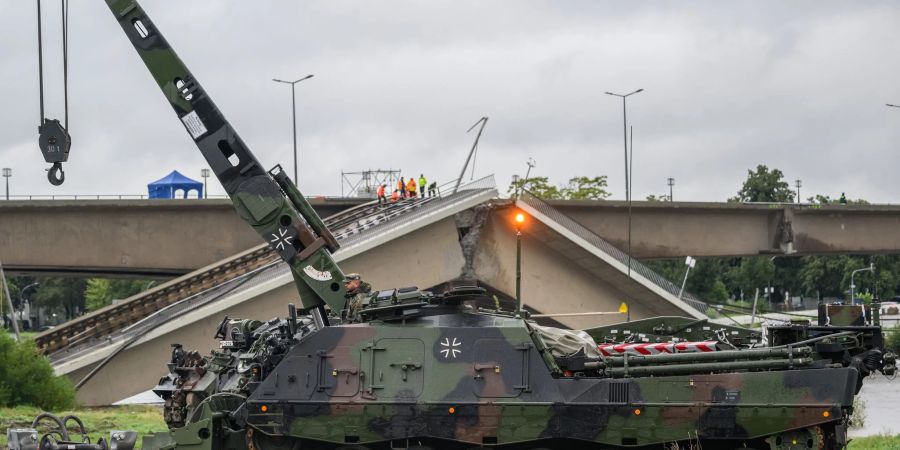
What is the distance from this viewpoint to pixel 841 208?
5641 centimetres

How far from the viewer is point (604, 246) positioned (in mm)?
49406

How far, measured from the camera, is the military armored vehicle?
18641mm

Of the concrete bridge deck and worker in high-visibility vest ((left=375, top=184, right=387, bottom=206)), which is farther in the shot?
worker in high-visibility vest ((left=375, top=184, right=387, bottom=206))

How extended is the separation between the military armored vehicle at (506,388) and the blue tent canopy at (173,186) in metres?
37.8

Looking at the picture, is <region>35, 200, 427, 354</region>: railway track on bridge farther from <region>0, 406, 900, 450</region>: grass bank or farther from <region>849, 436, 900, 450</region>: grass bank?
<region>849, 436, 900, 450</region>: grass bank

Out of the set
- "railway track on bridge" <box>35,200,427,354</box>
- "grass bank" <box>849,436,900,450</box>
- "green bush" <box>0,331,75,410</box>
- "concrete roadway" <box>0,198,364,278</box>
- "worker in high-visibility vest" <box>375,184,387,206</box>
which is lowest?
"grass bank" <box>849,436,900,450</box>

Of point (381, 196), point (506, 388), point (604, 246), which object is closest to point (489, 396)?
point (506, 388)

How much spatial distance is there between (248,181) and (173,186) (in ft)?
119

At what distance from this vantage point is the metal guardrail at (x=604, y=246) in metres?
48.6

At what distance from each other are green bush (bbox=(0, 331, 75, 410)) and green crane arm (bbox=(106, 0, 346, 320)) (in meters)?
13.4

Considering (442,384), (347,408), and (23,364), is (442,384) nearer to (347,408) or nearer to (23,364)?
(347,408)

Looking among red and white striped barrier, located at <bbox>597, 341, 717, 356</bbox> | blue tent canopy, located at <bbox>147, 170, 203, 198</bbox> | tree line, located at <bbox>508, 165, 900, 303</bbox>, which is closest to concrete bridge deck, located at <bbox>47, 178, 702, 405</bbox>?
blue tent canopy, located at <bbox>147, 170, 203, 198</bbox>

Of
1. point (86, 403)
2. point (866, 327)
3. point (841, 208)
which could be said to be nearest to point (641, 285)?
point (841, 208)

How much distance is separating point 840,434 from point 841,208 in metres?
39.7
